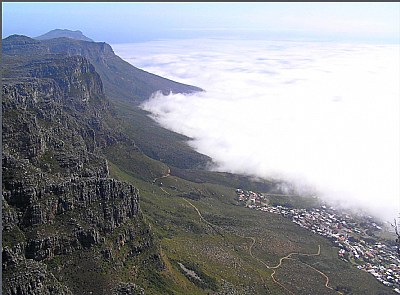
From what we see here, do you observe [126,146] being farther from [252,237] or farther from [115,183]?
[115,183]

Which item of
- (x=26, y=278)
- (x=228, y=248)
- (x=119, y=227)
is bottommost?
(x=228, y=248)

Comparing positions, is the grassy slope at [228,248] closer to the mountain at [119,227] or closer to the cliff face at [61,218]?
the mountain at [119,227]

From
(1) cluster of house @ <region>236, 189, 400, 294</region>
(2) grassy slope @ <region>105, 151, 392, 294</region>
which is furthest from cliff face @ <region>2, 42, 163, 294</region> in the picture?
(1) cluster of house @ <region>236, 189, 400, 294</region>

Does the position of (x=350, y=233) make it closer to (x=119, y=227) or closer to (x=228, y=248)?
(x=228, y=248)

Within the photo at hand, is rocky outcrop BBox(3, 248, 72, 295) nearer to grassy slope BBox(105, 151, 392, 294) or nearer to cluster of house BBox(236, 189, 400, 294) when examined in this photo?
grassy slope BBox(105, 151, 392, 294)

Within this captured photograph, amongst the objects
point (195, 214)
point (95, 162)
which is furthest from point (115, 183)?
point (195, 214)

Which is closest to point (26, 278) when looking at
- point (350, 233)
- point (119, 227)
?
point (119, 227)

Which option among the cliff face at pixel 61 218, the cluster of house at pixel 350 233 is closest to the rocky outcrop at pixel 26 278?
the cliff face at pixel 61 218
